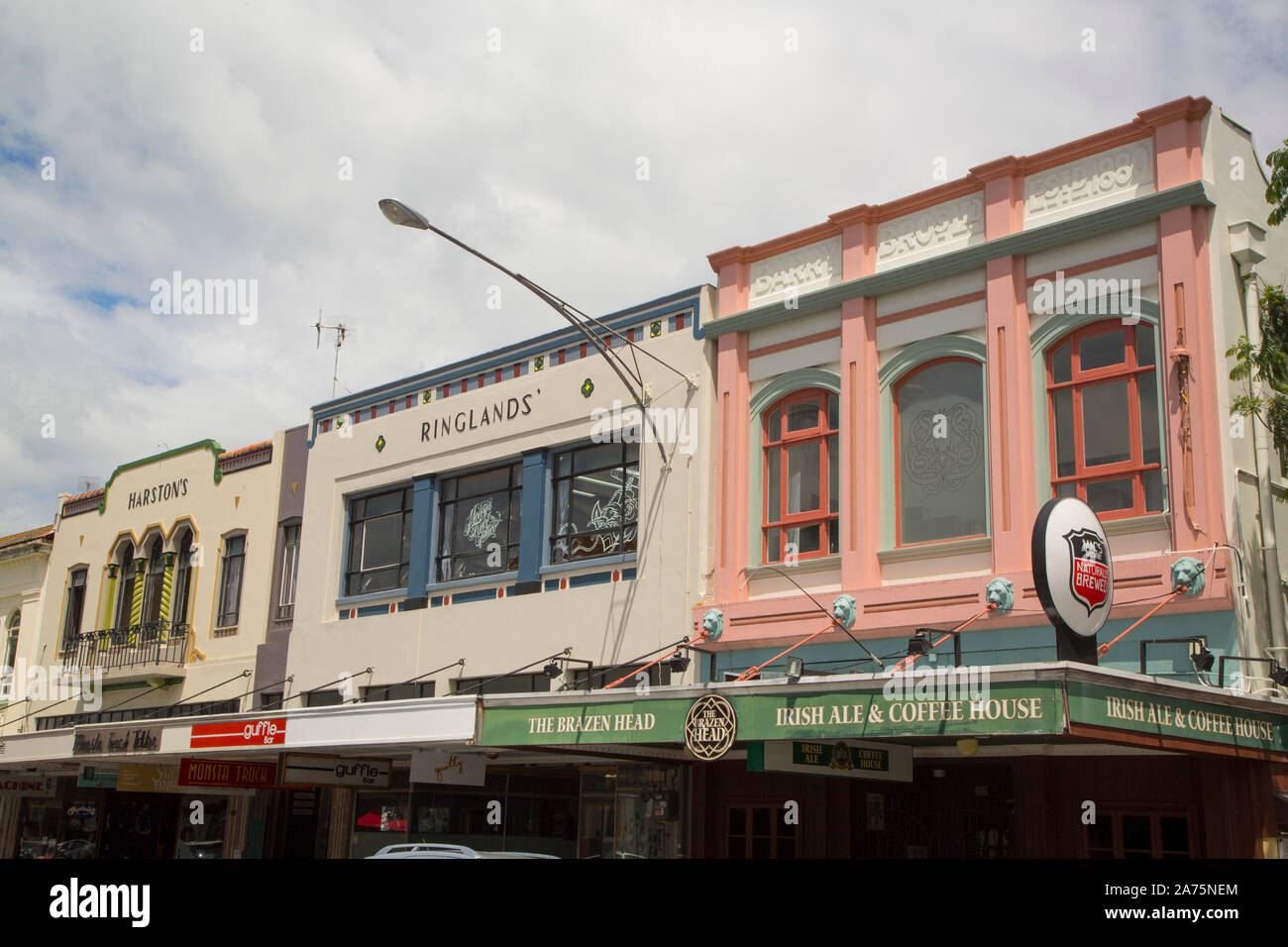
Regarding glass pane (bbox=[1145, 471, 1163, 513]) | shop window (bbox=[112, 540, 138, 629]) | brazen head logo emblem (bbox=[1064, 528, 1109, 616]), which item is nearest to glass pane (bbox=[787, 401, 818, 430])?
glass pane (bbox=[1145, 471, 1163, 513])

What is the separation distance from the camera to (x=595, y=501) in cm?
1995

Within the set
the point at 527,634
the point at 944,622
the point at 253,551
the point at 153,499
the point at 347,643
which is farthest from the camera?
the point at 153,499

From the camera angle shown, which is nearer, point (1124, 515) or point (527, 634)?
point (1124, 515)

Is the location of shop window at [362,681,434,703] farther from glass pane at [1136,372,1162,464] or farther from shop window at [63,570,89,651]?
glass pane at [1136,372,1162,464]

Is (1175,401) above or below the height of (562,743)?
above

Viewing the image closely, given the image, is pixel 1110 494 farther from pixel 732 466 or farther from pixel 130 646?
pixel 130 646

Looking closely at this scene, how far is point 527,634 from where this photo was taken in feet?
65.7

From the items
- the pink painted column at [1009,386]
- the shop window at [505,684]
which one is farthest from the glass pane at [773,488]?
the shop window at [505,684]

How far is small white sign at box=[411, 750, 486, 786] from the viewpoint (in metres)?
18.1

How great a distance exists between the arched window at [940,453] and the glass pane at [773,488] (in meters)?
1.88

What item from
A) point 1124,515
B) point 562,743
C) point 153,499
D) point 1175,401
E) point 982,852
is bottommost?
point 982,852

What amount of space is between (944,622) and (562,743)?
15.3 feet
